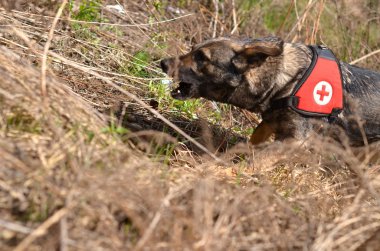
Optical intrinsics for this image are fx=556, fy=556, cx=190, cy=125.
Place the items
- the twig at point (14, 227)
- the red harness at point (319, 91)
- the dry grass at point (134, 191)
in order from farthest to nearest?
the red harness at point (319, 91) → the dry grass at point (134, 191) → the twig at point (14, 227)

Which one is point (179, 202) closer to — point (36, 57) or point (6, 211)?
point (6, 211)

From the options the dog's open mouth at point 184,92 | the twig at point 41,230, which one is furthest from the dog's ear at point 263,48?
the twig at point 41,230

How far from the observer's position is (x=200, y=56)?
470cm

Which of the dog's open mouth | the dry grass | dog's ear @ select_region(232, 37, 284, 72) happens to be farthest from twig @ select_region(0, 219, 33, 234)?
dog's ear @ select_region(232, 37, 284, 72)

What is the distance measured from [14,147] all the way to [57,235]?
69cm

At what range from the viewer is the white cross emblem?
4668 millimetres

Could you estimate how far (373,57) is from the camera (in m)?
8.12

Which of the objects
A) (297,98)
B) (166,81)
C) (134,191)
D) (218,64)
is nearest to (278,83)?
(297,98)

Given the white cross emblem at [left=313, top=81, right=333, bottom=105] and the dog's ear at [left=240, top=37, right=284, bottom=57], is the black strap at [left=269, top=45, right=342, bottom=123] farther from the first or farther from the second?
the dog's ear at [left=240, top=37, right=284, bottom=57]

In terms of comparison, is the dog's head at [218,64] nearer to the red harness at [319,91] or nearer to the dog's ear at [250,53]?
the dog's ear at [250,53]

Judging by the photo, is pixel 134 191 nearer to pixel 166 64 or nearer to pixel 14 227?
pixel 14 227

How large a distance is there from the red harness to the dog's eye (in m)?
0.74

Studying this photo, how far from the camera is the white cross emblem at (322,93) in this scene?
4.67m

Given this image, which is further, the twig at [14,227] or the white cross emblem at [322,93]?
the white cross emblem at [322,93]
